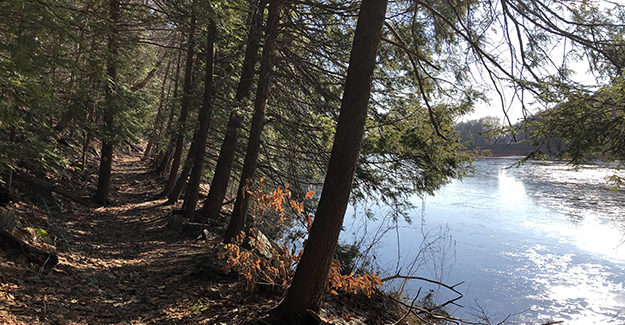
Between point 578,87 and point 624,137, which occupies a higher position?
point 578,87

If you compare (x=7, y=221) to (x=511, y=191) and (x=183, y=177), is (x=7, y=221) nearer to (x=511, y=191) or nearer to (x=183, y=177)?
(x=183, y=177)

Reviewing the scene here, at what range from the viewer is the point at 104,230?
8148 mm

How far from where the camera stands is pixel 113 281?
5.35 metres

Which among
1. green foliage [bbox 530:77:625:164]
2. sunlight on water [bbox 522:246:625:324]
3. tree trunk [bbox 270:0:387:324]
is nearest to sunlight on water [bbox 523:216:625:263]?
sunlight on water [bbox 522:246:625:324]

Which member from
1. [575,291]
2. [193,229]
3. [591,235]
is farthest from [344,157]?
[591,235]

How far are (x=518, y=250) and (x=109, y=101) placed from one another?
12.7 metres

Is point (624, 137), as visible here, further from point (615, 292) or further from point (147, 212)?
point (147, 212)

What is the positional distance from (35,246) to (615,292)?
41.4ft

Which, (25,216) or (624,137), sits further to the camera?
(25,216)

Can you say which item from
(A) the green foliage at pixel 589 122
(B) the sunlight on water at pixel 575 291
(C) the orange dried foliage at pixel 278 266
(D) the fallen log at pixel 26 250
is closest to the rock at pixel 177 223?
(D) the fallen log at pixel 26 250

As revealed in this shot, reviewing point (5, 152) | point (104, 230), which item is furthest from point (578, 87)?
point (104, 230)

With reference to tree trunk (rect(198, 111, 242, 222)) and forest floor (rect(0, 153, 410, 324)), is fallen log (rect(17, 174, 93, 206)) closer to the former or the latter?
forest floor (rect(0, 153, 410, 324))

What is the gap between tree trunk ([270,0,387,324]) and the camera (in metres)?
3.64

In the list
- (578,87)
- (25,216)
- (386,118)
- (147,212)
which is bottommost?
(147,212)
